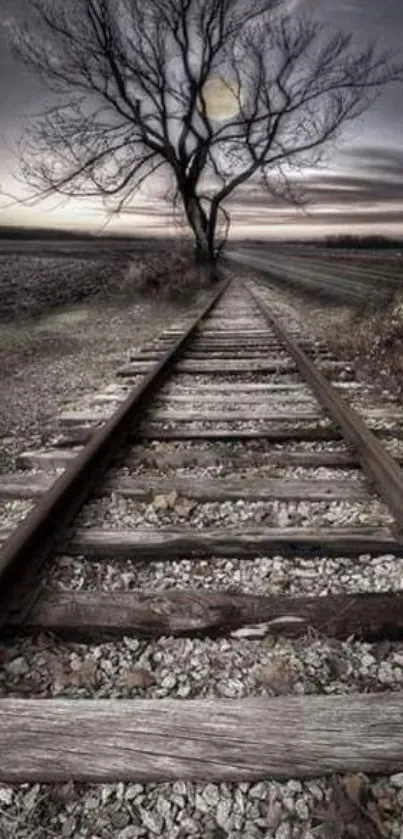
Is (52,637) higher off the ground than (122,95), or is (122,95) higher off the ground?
(122,95)

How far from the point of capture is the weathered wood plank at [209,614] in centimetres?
202

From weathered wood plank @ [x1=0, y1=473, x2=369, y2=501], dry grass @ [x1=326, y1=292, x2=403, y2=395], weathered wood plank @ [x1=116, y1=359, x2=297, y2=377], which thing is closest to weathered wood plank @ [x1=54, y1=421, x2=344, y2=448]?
weathered wood plank @ [x1=0, y1=473, x2=369, y2=501]

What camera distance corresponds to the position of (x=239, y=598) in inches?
84.3

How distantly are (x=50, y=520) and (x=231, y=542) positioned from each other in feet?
2.48

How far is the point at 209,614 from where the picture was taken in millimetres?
2082

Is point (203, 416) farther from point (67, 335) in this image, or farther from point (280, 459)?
point (67, 335)

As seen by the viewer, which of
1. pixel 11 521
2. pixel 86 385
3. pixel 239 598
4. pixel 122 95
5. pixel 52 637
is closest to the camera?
pixel 52 637

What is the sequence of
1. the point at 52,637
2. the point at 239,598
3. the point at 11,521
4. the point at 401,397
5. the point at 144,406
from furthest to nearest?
the point at 401,397 < the point at 144,406 < the point at 11,521 < the point at 239,598 < the point at 52,637

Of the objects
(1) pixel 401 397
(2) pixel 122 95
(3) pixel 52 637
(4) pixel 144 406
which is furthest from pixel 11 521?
(2) pixel 122 95

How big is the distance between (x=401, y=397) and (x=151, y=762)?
429cm

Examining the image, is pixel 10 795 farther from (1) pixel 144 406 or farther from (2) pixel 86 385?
(2) pixel 86 385

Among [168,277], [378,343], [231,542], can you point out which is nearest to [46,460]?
[231,542]

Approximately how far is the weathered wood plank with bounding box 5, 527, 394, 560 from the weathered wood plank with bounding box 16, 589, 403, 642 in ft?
1.07

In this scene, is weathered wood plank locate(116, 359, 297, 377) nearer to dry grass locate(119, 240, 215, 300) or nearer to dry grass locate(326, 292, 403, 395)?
dry grass locate(326, 292, 403, 395)
